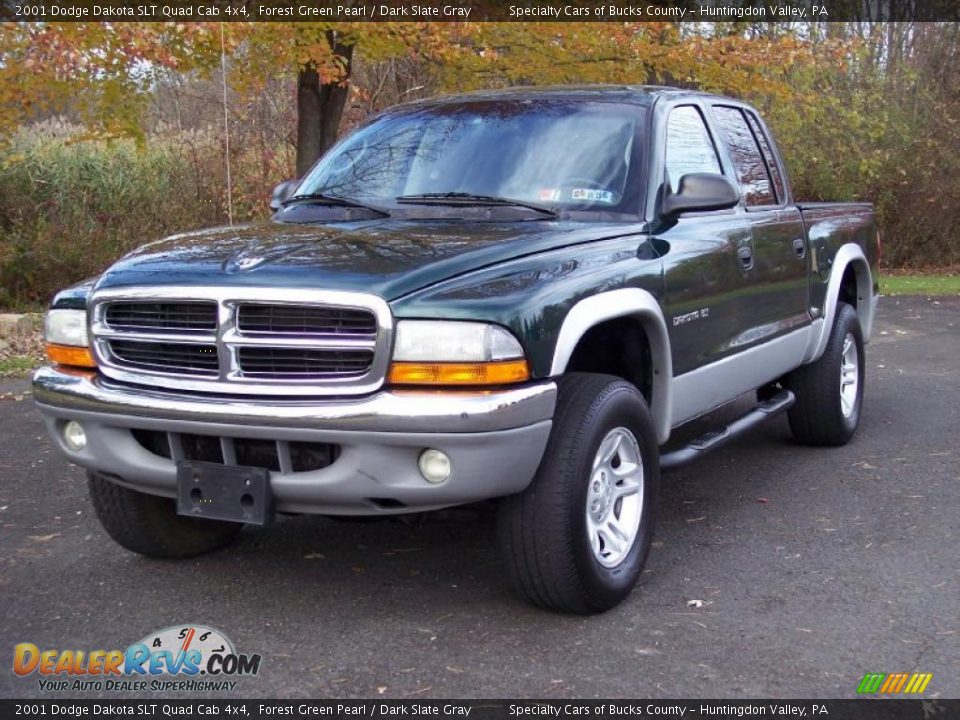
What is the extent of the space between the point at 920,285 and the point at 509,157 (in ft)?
45.2

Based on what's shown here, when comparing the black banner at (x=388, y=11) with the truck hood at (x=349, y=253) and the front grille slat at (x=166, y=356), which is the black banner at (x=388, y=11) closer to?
the truck hood at (x=349, y=253)

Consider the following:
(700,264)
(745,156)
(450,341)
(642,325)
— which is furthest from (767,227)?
(450,341)

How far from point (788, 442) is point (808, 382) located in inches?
20.7

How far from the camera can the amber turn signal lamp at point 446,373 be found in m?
3.57

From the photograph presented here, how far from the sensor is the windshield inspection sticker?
475 cm

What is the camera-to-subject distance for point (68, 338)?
13.6 ft

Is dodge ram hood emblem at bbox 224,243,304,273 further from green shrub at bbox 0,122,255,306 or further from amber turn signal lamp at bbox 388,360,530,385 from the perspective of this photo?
green shrub at bbox 0,122,255,306

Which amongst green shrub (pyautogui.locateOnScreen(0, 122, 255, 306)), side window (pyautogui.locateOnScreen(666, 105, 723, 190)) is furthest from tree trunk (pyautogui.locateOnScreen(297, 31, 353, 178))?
side window (pyautogui.locateOnScreen(666, 105, 723, 190))

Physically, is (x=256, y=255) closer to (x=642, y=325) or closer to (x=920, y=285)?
(x=642, y=325)

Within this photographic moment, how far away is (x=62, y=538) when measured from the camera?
5.07m

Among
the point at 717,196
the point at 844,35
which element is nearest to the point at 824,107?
the point at 844,35

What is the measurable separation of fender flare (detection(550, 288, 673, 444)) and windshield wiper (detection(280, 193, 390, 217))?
1.11 metres

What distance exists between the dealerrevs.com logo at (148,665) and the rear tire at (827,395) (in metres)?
3.85
